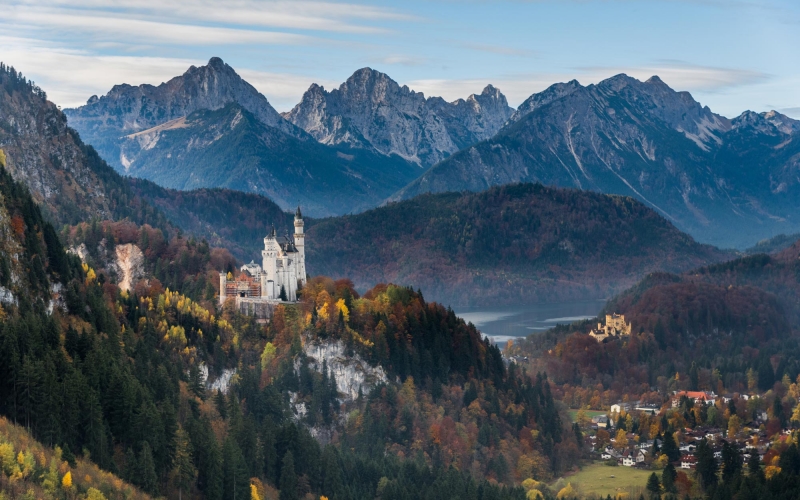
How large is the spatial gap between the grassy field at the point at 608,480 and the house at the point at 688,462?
142 inches

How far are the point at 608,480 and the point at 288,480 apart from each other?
35.8 metres

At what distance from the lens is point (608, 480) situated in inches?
5477

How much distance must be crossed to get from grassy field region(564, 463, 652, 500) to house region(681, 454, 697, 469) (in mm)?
3608

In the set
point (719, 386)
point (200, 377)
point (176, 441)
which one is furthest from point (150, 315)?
point (719, 386)

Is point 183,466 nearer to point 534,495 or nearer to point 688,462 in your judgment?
point 534,495

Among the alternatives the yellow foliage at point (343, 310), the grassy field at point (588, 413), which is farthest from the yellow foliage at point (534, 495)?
the grassy field at point (588, 413)

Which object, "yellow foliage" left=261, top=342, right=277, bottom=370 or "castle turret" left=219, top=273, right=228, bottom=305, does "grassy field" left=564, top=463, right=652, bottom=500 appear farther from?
"castle turret" left=219, top=273, right=228, bottom=305

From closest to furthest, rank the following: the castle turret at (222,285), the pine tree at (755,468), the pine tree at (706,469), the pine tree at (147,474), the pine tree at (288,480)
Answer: the pine tree at (147,474) < the pine tree at (288,480) < the pine tree at (755,468) < the pine tree at (706,469) < the castle turret at (222,285)

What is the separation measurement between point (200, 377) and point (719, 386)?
82035mm

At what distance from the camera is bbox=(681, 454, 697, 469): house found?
467ft

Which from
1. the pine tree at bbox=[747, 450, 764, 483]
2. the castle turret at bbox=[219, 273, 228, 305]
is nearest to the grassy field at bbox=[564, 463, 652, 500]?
the pine tree at bbox=[747, 450, 764, 483]

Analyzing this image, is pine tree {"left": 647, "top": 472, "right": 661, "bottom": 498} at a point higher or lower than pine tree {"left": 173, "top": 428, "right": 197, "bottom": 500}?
lower

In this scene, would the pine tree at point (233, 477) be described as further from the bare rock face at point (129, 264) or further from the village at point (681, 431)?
the bare rock face at point (129, 264)

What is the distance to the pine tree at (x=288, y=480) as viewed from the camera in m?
117
